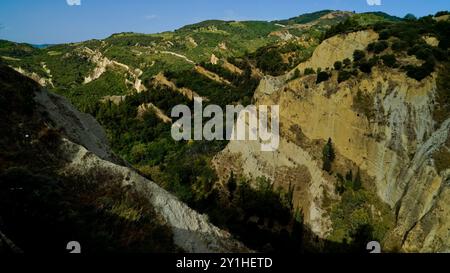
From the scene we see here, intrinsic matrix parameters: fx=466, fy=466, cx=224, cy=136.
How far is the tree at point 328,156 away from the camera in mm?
42875

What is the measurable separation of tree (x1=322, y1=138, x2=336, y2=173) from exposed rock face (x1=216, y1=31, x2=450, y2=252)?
0.66 metres

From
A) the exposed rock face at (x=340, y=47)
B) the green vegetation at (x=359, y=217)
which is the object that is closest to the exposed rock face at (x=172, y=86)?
the exposed rock face at (x=340, y=47)

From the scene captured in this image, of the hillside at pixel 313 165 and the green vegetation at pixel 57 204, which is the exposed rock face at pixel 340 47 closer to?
the hillside at pixel 313 165

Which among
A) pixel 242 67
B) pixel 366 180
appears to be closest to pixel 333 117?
pixel 366 180

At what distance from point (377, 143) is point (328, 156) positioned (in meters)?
4.54

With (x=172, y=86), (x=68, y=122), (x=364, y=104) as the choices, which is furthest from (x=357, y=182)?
(x=172, y=86)

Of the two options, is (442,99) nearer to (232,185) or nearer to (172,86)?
(232,185)

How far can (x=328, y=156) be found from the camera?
43000 mm

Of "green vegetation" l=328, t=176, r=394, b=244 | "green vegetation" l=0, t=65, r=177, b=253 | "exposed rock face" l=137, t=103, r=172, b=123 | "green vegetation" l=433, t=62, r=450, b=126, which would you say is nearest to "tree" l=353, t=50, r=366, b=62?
"green vegetation" l=433, t=62, r=450, b=126

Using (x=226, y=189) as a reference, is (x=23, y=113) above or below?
above

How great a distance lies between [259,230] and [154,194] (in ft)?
92.5

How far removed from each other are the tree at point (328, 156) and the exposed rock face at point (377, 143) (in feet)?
2.16

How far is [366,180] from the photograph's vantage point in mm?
41094
